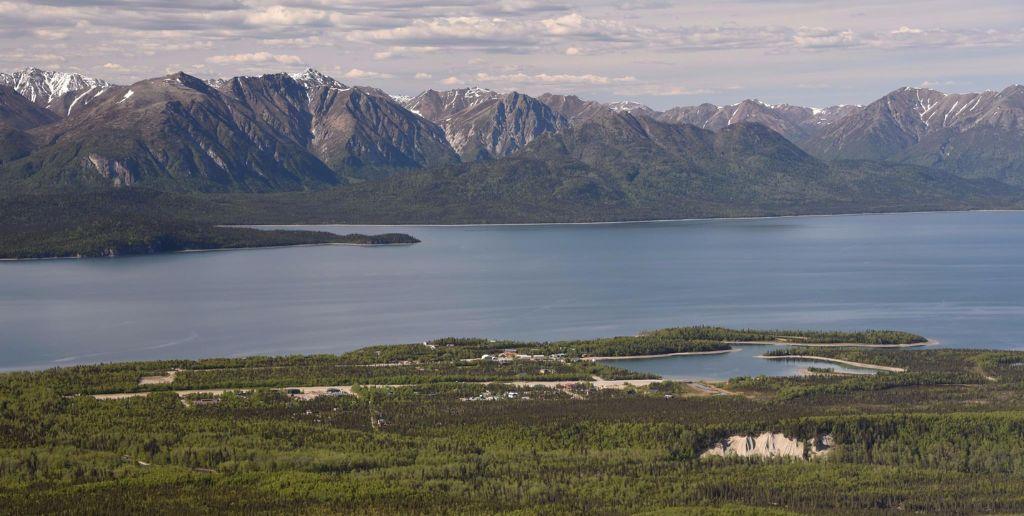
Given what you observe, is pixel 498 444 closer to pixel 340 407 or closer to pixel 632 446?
pixel 632 446

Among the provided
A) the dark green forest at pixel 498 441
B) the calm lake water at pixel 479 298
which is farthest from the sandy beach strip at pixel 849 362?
the calm lake water at pixel 479 298

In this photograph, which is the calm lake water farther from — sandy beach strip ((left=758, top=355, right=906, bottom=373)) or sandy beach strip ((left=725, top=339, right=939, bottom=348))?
sandy beach strip ((left=758, top=355, right=906, bottom=373))

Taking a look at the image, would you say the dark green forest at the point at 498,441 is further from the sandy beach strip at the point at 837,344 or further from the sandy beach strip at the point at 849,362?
the sandy beach strip at the point at 837,344

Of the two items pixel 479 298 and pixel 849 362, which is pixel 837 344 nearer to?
pixel 849 362

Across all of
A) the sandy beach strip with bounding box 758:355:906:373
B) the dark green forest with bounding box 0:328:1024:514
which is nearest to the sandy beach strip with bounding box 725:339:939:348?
the sandy beach strip with bounding box 758:355:906:373

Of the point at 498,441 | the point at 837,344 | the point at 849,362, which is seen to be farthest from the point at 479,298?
the point at 498,441
